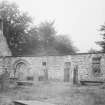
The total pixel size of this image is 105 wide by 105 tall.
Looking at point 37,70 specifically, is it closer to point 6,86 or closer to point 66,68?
point 66,68

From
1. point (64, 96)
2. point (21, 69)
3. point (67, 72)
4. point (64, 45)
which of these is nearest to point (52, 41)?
point (64, 45)

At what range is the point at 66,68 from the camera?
23797 mm

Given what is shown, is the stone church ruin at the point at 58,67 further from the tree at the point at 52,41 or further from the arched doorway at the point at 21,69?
the tree at the point at 52,41

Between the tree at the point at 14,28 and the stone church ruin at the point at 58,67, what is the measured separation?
12749mm

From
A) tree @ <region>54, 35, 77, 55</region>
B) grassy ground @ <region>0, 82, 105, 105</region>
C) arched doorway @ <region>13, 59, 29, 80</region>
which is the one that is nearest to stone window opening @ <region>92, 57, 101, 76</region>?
grassy ground @ <region>0, 82, 105, 105</region>

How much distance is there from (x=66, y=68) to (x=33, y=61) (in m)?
3.85

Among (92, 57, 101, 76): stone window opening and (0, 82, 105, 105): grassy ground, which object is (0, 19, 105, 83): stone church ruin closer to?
(92, 57, 101, 76): stone window opening

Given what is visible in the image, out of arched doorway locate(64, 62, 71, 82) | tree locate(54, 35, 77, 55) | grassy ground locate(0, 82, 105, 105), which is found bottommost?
grassy ground locate(0, 82, 105, 105)

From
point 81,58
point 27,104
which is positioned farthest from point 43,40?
point 27,104

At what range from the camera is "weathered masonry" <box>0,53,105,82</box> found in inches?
880

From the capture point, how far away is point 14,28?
3925cm

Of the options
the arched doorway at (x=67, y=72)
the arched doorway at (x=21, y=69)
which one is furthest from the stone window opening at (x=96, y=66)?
the arched doorway at (x=21, y=69)

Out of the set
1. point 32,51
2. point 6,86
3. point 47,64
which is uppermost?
point 32,51

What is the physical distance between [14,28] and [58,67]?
17831 mm
